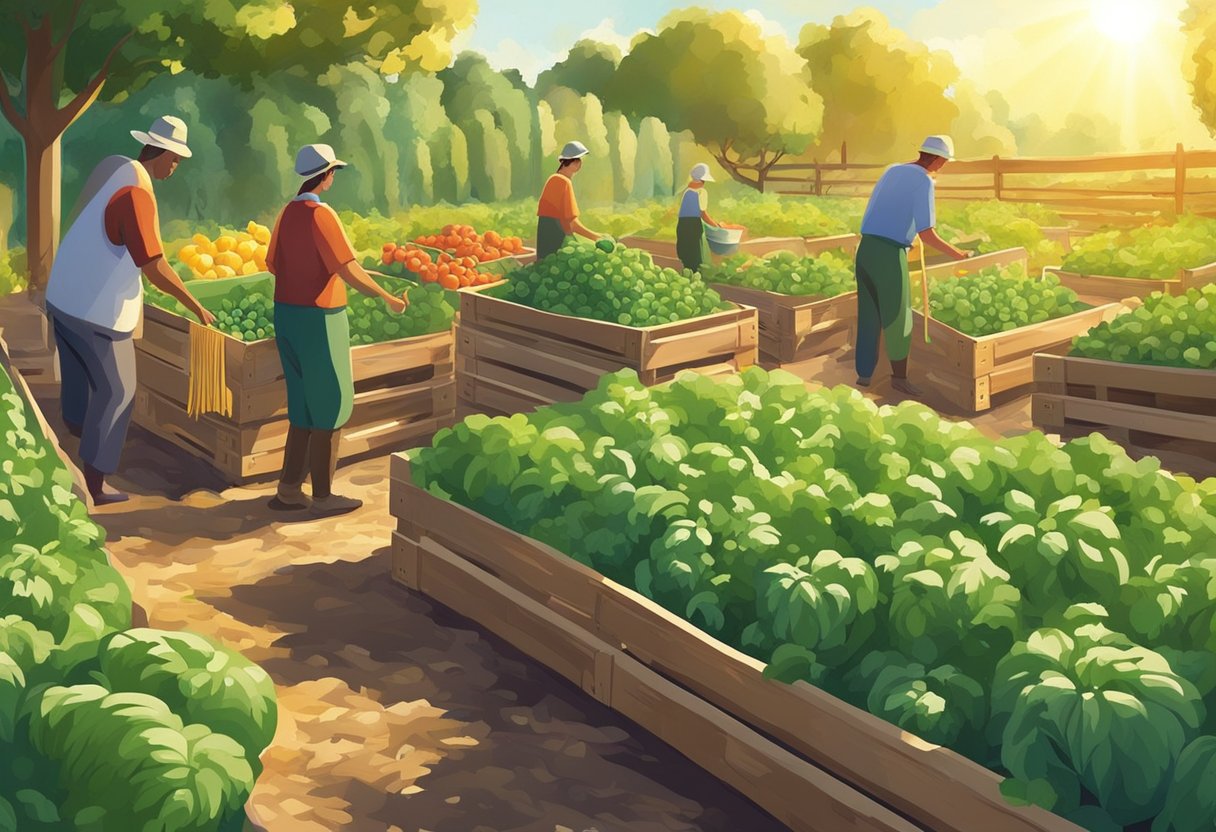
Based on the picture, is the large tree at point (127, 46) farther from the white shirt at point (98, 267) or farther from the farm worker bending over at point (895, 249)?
the farm worker bending over at point (895, 249)

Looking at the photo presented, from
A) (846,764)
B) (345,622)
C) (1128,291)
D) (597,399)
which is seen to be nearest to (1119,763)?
(846,764)

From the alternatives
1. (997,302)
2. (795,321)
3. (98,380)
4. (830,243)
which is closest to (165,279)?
(98,380)

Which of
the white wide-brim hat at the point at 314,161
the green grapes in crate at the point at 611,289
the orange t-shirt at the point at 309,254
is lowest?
the green grapes in crate at the point at 611,289

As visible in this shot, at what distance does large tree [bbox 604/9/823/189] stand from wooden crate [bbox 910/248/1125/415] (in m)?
24.0

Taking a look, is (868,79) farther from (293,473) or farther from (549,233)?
(293,473)

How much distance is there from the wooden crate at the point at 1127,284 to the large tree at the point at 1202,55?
17.9 m

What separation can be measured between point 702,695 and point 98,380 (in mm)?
4244

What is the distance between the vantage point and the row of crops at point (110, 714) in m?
2.07

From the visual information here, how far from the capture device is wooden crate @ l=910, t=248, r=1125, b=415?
8.96 metres

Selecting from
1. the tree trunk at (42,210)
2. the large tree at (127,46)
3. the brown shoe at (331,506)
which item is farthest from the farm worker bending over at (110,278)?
the tree trunk at (42,210)

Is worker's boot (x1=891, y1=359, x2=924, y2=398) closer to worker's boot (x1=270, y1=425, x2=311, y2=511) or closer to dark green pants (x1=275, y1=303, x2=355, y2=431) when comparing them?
dark green pants (x1=275, y1=303, x2=355, y2=431)

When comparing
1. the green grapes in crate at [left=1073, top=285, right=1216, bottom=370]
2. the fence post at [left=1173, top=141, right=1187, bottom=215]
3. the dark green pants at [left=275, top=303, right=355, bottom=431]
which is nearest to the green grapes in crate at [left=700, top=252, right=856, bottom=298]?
the green grapes in crate at [left=1073, top=285, right=1216, bottom=370]

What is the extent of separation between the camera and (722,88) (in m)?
33.3

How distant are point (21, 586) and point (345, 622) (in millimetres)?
2747
